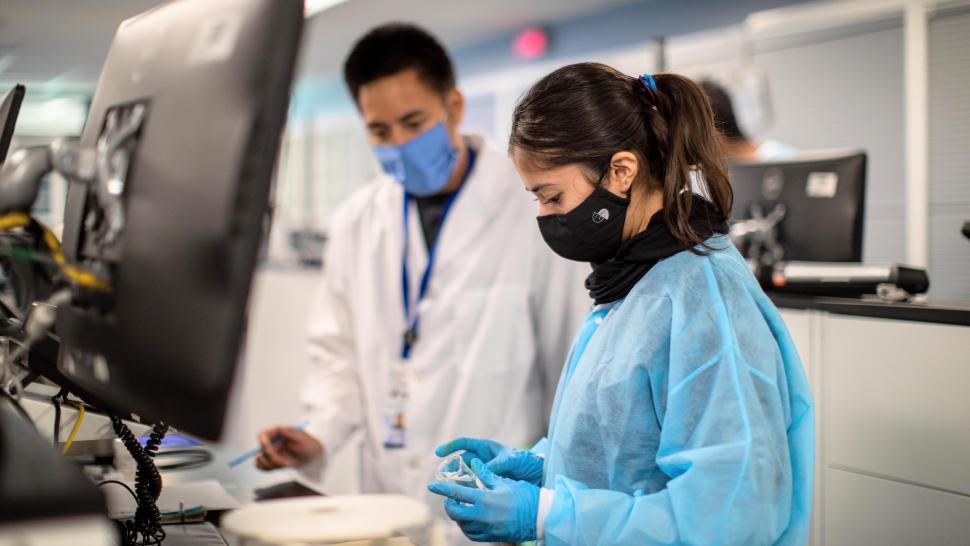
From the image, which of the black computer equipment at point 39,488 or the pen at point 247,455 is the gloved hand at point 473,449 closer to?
the pen at point 247,455

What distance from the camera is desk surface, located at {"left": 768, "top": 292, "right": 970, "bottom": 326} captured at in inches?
67.0

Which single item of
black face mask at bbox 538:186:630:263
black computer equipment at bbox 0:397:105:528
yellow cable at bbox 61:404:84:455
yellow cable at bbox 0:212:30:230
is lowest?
yellow cable at bbox 61:404:84:455

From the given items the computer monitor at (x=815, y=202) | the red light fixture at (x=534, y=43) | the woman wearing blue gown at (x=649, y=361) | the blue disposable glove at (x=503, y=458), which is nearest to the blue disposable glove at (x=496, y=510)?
the woman wearing blue gown at (x=649, y=361)

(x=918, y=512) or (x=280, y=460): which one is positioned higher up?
(x=280, y=460)

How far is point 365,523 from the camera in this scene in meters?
0.71

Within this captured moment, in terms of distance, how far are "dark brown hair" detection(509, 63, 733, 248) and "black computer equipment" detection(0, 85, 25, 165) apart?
0.63 metres

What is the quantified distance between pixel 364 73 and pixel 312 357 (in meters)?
0.69

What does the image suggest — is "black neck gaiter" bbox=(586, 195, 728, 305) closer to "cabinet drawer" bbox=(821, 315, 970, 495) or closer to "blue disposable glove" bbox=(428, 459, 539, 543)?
"blue disposable glove" bbox=(428, 459, 539, 543)

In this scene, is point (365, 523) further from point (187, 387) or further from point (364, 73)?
point (364, 73)

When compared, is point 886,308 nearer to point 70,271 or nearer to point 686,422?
point 686,422

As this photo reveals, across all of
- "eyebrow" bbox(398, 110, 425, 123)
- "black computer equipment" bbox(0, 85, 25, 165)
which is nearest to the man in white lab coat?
"eyebrow" bbox(398, 110, 425, 123)

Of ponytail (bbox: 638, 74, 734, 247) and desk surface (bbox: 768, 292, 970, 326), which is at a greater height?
ponytail (bbox: 638, 74, 734, 247)

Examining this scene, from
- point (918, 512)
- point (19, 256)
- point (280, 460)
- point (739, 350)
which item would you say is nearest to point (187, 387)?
point (19, 256)

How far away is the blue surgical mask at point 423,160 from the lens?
1869 millimetres
